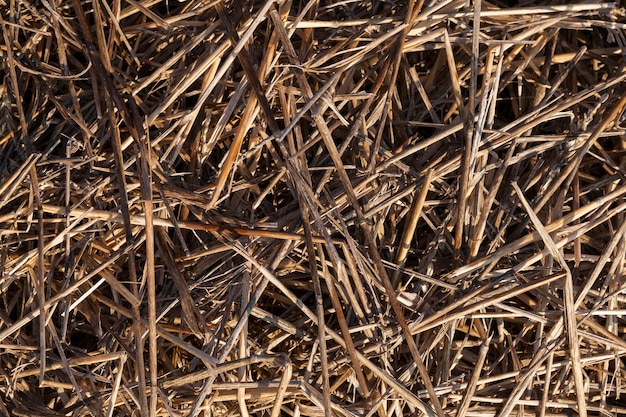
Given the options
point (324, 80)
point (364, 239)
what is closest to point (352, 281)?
point (364, 239)

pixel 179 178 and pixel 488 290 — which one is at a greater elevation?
pixel 179 178

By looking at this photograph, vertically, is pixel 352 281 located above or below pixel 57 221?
below

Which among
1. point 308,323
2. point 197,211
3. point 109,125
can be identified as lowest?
point 308,323

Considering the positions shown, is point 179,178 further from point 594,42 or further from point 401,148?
point 594,42

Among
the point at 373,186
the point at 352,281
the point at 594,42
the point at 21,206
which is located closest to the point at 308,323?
the point at 352,281

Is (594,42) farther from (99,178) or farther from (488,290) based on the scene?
(99,178)

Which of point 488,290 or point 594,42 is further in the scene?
point 594,42
